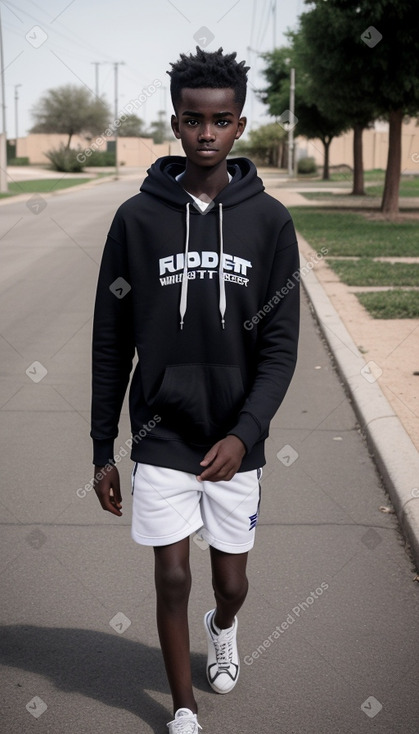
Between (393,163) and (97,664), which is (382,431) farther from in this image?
(393,163)

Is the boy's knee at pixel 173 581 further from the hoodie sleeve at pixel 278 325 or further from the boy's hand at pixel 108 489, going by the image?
the hoodie sleeve at pixel 278 325

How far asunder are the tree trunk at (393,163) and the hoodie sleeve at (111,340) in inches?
886

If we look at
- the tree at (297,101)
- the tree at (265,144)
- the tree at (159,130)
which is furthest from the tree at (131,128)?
the tree at (297,101)

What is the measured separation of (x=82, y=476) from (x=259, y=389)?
10.1ft

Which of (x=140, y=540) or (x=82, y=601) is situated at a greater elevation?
(x=140, y=540)

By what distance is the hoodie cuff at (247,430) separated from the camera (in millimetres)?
3035

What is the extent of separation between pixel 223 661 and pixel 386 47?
21299 millimetres

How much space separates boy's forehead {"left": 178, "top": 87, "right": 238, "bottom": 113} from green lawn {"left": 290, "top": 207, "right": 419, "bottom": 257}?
14420 millimetres

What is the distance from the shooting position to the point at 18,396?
8.03 meters

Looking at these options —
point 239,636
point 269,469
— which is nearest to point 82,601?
point 239,636

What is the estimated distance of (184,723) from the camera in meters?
3.19

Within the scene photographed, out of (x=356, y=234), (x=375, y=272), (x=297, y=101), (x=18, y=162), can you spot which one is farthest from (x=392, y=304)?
(x=18, y=162)

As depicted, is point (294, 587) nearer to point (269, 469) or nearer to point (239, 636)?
point (239, 636)

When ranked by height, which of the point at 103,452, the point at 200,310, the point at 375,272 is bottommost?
the point at 375,272
